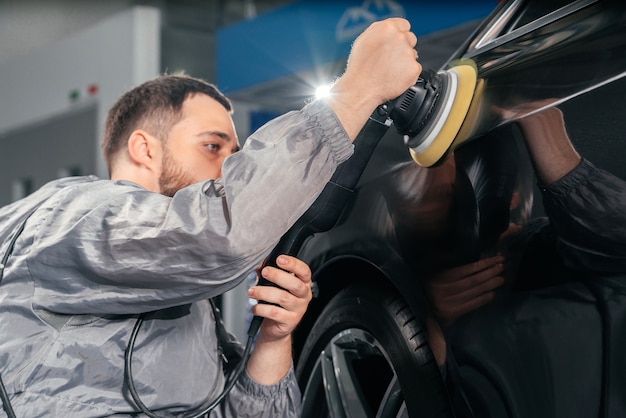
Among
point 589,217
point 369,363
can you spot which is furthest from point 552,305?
point 369,363

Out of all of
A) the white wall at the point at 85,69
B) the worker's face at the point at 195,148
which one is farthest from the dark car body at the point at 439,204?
the white wall at the point at 85,69

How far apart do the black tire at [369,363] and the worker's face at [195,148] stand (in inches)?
14.4

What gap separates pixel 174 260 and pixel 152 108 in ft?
1.91

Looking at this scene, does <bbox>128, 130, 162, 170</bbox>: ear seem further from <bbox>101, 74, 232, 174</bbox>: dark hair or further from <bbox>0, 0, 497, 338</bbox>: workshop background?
<bbox>0, 0, 497, 338</bbox>: workshop background

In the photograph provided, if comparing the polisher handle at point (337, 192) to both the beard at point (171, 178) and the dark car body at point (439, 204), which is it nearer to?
the dark car body at point (439, 204)

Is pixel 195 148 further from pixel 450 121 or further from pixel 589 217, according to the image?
pixel 589 217

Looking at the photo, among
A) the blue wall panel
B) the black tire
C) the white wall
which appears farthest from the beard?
the white wall

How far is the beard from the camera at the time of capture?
4.89ft

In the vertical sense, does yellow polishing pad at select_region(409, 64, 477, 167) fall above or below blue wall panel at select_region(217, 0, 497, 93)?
below

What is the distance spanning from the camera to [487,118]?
110cm

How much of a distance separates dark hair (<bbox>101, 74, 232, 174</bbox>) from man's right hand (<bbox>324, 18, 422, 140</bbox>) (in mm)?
532

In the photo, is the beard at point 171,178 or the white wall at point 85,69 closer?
the beard at point 171,178

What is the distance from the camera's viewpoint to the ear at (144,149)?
1.54 metres

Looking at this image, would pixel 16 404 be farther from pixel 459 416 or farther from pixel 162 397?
pixel 459 416
